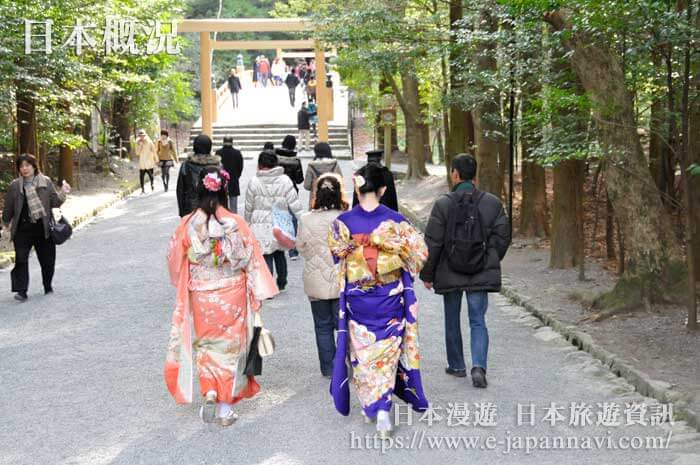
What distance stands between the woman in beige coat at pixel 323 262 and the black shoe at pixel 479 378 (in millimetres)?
1089

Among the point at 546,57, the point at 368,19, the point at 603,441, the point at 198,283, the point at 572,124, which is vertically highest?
the point at 368,19

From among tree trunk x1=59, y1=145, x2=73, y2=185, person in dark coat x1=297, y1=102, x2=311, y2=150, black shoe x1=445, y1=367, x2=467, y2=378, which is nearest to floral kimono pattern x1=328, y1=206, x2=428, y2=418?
black shoe x1=445, y1=367, x2=467, y2=378

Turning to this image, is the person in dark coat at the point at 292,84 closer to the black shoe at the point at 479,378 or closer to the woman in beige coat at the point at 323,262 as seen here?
the woman in beige coat at the point at 323,262

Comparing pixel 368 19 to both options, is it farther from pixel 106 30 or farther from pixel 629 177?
pixel 629 177

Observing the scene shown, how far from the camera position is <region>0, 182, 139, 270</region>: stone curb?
14.2 metres

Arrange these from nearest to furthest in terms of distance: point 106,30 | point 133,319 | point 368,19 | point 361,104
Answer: point 133,319
point 368,19
point 106,30
point 361,104

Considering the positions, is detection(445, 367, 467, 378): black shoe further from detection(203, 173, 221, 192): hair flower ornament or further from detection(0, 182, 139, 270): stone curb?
detection(0, 182, 139, 270): stone curb

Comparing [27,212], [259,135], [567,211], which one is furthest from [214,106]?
[27,212]

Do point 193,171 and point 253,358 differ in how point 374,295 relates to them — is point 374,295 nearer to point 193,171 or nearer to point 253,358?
point 253,358

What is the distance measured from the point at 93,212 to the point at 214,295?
1441 centimetres

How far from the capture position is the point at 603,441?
20.6 ft

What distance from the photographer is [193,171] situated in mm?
11359

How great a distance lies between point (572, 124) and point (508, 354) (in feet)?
10.2

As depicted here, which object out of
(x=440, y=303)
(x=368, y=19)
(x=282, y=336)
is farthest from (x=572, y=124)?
(x=368, y=19)
